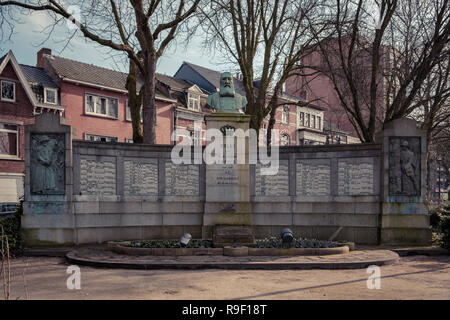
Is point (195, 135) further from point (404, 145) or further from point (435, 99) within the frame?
point (404, 145)

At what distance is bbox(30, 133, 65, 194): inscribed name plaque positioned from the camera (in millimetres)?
12117

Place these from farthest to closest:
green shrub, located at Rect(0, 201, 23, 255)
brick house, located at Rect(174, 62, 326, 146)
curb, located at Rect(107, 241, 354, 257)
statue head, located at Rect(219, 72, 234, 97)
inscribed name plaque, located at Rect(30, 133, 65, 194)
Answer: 1. brick house, located at Rect(174, 62, 326, 146)
2. statue head, located at Rect(219, 72, 234, 97)
3. inscribed name plaque, located at Rect(30, 133, 65, 194)
4. green shrub, located at Rect(0, 201, 23, 255)
5. curb, located at Rect(107, 241, 354, 257)

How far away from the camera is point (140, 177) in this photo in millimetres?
13320

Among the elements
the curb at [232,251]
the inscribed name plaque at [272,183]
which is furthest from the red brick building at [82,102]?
the curb at [232,251]

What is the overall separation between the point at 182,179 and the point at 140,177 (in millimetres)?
1454

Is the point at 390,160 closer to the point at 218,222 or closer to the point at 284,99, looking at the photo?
the point at 218,222

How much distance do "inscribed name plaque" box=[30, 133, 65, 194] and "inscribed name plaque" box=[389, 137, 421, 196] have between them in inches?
422

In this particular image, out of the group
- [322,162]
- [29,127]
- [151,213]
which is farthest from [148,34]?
[322,162]

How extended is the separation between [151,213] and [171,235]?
3.37 feet

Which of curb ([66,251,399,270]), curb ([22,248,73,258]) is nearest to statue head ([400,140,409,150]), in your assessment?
curb ([66,251,399,270])

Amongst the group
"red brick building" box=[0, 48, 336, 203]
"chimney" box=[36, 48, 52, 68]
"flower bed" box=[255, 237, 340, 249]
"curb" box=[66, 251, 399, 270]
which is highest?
"chimney" box=[36, 48, 52, 68]

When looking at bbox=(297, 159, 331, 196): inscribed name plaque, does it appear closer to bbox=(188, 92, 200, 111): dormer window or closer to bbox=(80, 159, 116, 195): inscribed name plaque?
bbox=(80, 159, 116, 195): inscribed name plaque

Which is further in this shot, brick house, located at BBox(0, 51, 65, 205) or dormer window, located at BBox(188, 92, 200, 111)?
dormer window, located at BBox(188, 92, 200, 111)

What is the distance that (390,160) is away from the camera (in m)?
12.7
